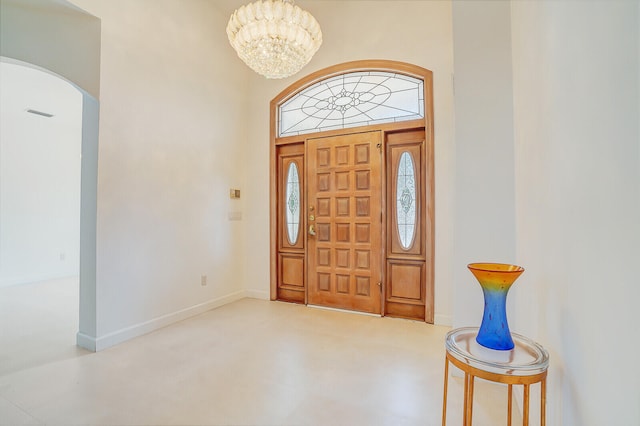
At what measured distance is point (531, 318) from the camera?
1.62 m

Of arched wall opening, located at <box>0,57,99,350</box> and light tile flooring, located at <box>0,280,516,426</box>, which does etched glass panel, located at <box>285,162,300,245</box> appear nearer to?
light tile flooring, located at <box>0,280,516,426</box>

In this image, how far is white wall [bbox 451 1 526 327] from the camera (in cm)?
209

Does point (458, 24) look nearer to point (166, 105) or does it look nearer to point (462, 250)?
point (462, 250)

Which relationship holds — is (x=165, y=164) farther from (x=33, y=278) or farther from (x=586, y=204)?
(x=33, y=278)

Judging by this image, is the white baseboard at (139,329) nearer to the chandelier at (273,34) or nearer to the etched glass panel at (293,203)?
the etched glass panel at (293,203)

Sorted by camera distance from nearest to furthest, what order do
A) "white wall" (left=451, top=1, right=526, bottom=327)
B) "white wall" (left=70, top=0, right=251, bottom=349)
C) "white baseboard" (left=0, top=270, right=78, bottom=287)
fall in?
"white wall" (left=451, top=1, right=526, bottom=327)
"white wall" (left=70, top=0, right=251, bottom=349)
"white baseboard" (left=0, top=270, right=78, bottom=287)

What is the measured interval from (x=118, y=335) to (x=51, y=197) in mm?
4533

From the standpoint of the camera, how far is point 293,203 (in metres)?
4.23

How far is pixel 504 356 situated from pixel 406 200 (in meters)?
2.51

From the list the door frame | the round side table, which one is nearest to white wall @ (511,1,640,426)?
the round side table

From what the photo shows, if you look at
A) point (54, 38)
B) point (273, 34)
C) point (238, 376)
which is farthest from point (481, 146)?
point (54, 38)

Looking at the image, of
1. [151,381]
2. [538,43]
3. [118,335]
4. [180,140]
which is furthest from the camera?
[180,140]

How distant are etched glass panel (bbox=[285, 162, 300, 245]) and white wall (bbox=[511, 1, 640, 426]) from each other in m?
3.00

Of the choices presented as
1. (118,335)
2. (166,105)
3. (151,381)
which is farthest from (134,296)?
(166,105)
